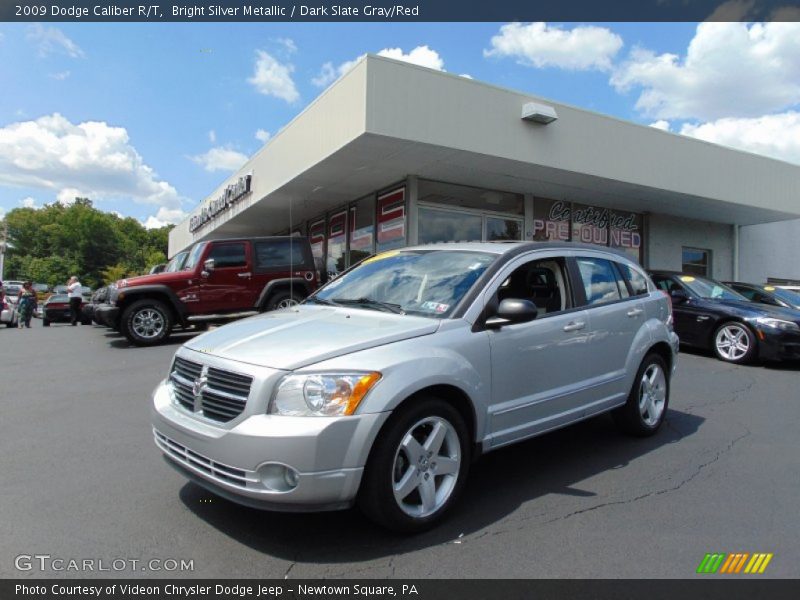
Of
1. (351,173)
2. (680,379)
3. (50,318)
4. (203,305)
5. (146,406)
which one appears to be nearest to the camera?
(146,406)

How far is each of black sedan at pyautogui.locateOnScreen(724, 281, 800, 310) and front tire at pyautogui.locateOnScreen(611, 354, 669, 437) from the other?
271 inches

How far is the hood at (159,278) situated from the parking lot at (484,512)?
4839mm

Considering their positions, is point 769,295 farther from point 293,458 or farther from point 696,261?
point 293,458

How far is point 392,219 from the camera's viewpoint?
13.7 metres

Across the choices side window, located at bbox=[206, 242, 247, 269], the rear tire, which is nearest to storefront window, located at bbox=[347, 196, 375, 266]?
the rear tire

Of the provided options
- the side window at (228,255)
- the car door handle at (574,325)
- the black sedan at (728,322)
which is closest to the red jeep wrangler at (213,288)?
the side window at (228,255)

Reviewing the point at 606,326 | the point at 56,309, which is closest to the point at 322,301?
the point at 606,326

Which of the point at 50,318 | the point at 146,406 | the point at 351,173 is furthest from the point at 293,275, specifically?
the point at 50,318

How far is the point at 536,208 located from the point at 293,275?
293 inches

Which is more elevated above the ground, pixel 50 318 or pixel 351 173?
pixel 351 173

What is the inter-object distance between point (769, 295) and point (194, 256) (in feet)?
37.5

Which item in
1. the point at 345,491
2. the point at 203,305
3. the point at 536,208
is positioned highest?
the point at 536,208

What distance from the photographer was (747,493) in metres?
3.72

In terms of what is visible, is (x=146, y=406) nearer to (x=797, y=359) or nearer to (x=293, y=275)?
(x=293, y=275)
